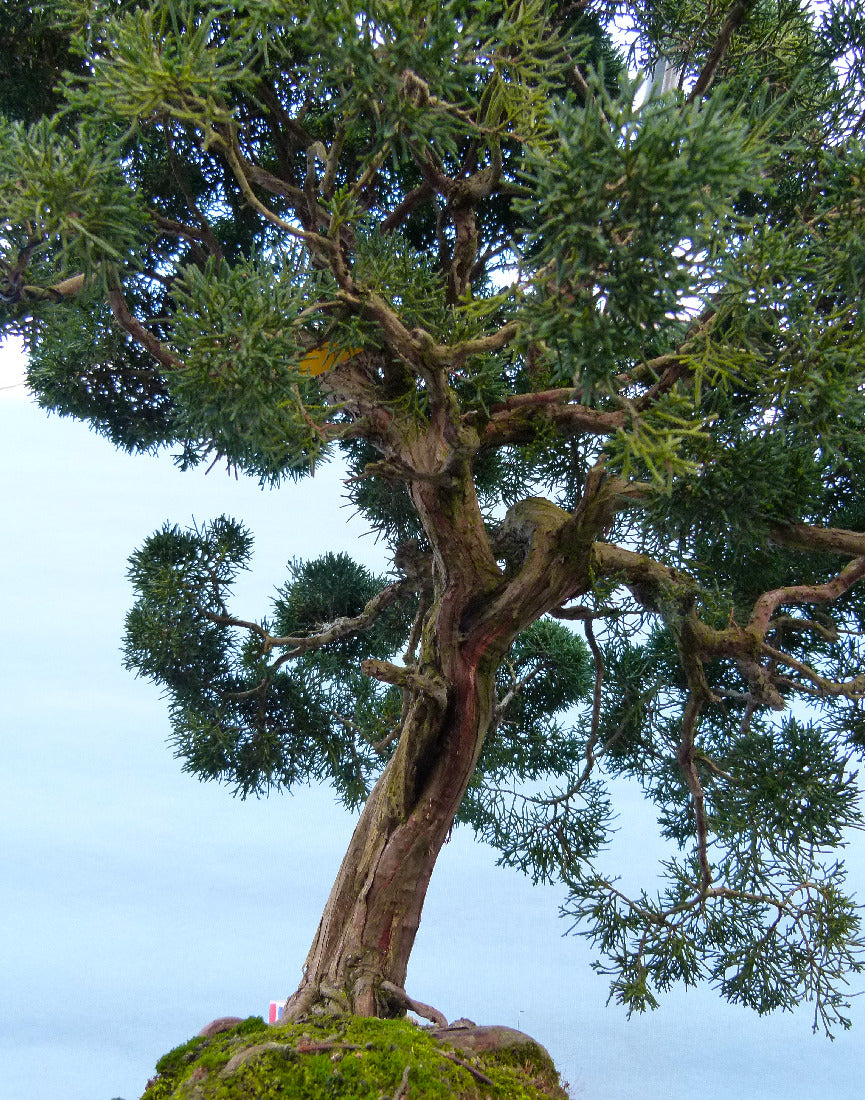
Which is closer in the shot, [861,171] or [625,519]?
[861,171]

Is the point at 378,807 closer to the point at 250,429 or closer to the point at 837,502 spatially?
the point at 250,429

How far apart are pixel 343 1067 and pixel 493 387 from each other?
79cm

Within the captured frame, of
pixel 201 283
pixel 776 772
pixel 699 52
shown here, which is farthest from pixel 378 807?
pixel 699 52

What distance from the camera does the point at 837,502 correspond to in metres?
1.53

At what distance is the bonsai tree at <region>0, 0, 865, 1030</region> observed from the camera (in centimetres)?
77

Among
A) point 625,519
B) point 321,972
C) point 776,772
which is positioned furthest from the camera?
point 625,519

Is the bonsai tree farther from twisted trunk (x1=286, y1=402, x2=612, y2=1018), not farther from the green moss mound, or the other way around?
the green moss mound

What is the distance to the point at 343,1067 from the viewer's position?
0.92m

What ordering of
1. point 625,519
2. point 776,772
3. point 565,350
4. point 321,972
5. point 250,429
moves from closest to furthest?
point 565,350, point 250,429, point 321,972, point 776,772, point 625,519

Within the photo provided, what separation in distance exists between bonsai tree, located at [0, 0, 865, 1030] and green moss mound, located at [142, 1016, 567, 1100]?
0.42 feet

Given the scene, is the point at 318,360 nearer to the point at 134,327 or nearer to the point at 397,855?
the point at 134,327

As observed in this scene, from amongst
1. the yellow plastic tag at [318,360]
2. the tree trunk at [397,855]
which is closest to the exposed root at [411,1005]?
the tree trunk at [397,855]

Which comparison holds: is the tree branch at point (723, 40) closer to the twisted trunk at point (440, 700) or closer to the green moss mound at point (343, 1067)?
the twisted trunk at point (440, 700)

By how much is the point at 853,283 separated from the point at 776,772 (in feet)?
2.20
